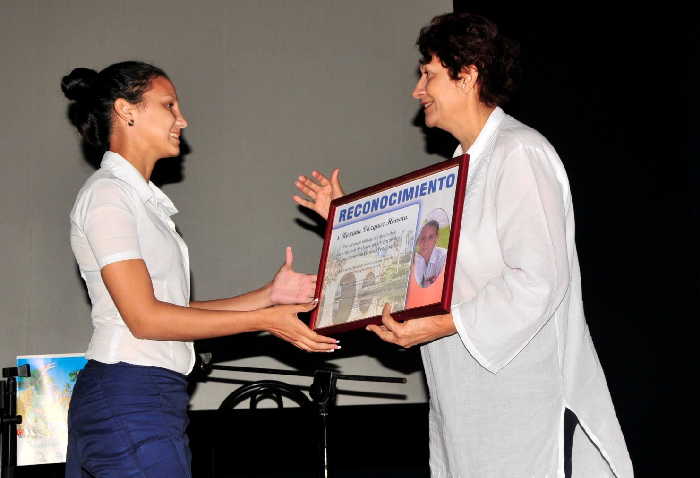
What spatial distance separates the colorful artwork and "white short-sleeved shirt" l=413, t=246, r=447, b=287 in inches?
81.3

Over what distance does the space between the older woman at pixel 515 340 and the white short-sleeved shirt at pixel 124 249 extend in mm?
534

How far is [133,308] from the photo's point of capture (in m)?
2.03

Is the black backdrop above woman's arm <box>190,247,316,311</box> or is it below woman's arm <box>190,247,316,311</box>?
above

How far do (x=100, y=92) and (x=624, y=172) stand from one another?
231cm

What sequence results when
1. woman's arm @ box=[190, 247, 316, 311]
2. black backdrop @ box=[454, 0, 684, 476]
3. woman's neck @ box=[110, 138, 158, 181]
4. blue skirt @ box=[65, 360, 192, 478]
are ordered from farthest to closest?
1. black backdrop @ box=[454, 0, 684, 476]
2. woman's arm @ box=[190, 247, 316, 311]
3. woman's neck @ box=[110, 138, 158, 181]
4. blue skirt @ box=[65, 360, 192, 478]

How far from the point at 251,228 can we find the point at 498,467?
2499 mm

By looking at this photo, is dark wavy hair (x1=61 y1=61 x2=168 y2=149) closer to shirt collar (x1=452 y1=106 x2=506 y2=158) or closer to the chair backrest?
shirt collar (x1=452 y1=106 x2=506 y2=158)

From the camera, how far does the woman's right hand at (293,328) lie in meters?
2.27

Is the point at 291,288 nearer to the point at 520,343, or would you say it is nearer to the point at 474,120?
the point at 474,120

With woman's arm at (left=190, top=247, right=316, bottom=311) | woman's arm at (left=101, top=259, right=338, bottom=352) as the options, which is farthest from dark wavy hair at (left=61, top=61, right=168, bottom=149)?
woman's arm at (left=190, top=247, right=316, bottom=311)

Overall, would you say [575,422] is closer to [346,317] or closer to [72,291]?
[346,317]

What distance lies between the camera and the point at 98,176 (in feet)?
7.22

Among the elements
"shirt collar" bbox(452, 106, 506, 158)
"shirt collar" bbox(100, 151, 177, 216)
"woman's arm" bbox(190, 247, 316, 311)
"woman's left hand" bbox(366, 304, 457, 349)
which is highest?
"shirt collar" bbox(452, 106, 506, 158)

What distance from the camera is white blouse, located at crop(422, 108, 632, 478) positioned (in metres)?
2.02
